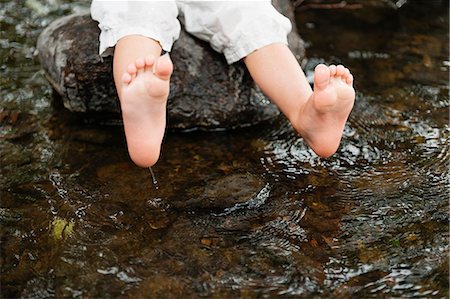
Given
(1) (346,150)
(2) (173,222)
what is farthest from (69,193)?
(1) (346,150)

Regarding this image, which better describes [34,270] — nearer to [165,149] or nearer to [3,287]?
[3,287]

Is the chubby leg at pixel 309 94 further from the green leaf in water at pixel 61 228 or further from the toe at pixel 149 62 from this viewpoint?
the green leaf in water at pixel 61 228

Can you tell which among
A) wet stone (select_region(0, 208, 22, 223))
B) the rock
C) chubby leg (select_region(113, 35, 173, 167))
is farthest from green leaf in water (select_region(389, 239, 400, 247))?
wet stone (select_region(0, 208, 22, 223))

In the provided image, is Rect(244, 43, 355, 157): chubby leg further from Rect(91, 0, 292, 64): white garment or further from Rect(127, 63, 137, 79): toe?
Rect(127, 63, 137, 79): toe

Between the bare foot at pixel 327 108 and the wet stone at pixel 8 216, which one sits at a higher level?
the bare foot at pixel 327 108

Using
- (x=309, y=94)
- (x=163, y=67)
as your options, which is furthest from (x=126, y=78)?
(x=309, y=94)

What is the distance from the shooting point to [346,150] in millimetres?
2496

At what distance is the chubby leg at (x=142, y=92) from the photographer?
193 centimetres

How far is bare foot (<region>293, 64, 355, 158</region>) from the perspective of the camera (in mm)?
1996

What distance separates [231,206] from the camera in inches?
85.9

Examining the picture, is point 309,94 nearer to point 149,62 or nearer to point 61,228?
point 149,62

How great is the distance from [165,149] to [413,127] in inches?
37.8

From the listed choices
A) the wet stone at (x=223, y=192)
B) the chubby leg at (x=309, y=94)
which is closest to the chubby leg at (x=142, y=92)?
the wet stone at (x=223, y=192)

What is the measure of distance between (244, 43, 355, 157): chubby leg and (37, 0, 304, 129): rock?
238mm
